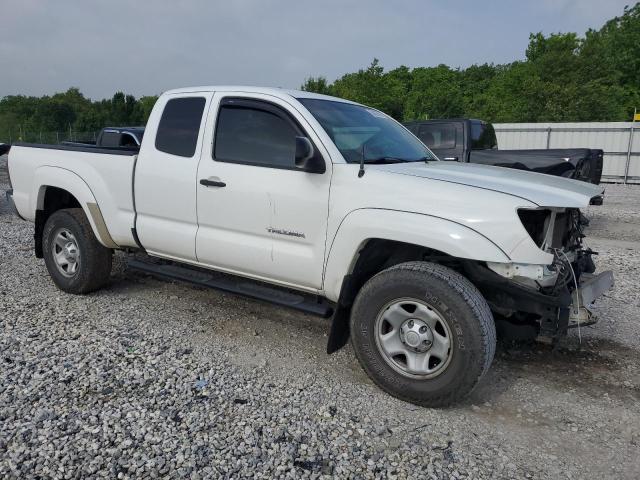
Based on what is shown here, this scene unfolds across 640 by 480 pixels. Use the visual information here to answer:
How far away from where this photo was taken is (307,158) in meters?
3.50

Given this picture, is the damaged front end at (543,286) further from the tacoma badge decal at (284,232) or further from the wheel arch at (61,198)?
the wheel arch at (61,198)

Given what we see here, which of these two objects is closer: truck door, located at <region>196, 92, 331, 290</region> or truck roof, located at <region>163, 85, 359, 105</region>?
truck door, located at <region>196, 92, 331, 290</region>

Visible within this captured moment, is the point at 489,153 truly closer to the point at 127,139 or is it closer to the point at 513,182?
the point at 513,182

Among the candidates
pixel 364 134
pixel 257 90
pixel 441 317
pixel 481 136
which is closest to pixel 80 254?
pixel 257 90

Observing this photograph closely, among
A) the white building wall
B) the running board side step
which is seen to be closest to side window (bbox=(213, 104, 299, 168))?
the running board side step

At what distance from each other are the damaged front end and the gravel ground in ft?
1.84

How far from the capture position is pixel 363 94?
3219cm

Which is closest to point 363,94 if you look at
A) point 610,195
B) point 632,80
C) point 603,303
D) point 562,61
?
point 562,61

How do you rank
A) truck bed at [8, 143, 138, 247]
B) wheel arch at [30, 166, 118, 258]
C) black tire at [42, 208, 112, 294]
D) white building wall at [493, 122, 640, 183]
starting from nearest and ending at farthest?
truck bed at [8, 143, 138, 247] < wheel arch at [30, 166, 118, 258] < black tire at [42, 208, 112, 294] < white building wall at [493, 122, 640, 183]

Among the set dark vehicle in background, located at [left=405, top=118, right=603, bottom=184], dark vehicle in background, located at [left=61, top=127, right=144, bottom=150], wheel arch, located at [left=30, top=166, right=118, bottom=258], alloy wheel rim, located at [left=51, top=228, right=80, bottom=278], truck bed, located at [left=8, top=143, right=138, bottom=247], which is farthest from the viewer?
dark vehicle in background, located at [left=61, top=127, right=144, bottom=150]

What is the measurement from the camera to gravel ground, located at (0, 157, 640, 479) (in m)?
2.75

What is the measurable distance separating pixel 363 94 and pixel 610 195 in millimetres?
19156

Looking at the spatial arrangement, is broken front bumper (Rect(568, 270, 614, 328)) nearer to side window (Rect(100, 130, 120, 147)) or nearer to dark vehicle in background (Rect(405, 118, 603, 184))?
dark vehicle in background (Rect(405, 118, 603, 184))

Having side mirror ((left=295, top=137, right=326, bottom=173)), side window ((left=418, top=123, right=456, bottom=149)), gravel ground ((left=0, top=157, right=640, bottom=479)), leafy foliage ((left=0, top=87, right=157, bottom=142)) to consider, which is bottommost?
gravel ground ((left=0, top=157, right=640, bottom=479))
